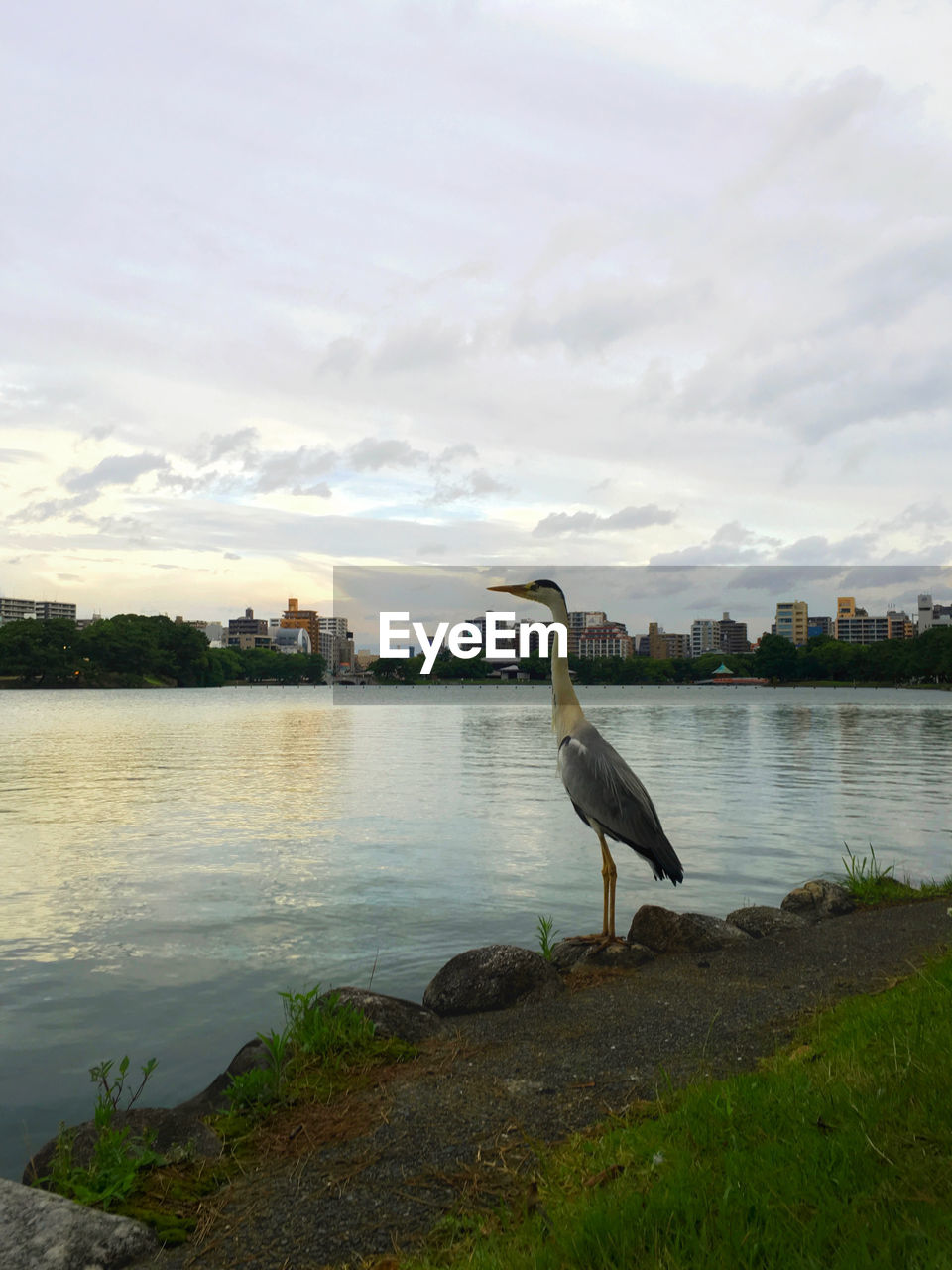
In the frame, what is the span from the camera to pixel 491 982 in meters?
7.88

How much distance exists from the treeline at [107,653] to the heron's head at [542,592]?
524 feet

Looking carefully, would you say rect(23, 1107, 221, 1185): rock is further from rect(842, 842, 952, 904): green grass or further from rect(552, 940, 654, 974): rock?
rect(842, 842, 952, 904): green grass

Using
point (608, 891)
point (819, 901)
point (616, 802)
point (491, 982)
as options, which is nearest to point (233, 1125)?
point (491, 982)

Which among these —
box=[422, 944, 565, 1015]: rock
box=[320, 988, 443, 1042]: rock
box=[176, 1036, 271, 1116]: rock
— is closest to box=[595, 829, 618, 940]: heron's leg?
box=[422, 944, 565, 1015]: rock

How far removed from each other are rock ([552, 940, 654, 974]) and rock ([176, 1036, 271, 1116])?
11.1 ft

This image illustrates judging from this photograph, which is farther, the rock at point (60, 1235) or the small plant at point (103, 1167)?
the small plant at point (103, 1167)

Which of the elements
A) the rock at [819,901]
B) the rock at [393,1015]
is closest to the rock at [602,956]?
the rock at [393,1015]

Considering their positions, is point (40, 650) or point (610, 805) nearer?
point (610, 805)

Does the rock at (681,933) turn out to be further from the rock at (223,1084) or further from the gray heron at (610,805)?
the rock at (223,1084)

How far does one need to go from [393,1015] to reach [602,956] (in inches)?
106

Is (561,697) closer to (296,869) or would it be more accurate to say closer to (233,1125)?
(233,1125)

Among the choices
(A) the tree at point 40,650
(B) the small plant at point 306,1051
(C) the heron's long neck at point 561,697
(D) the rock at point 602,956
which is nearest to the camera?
(B) the small plant at point 306,1051

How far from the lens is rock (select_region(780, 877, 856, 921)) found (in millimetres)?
11094

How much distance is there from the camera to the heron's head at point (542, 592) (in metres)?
10.6
